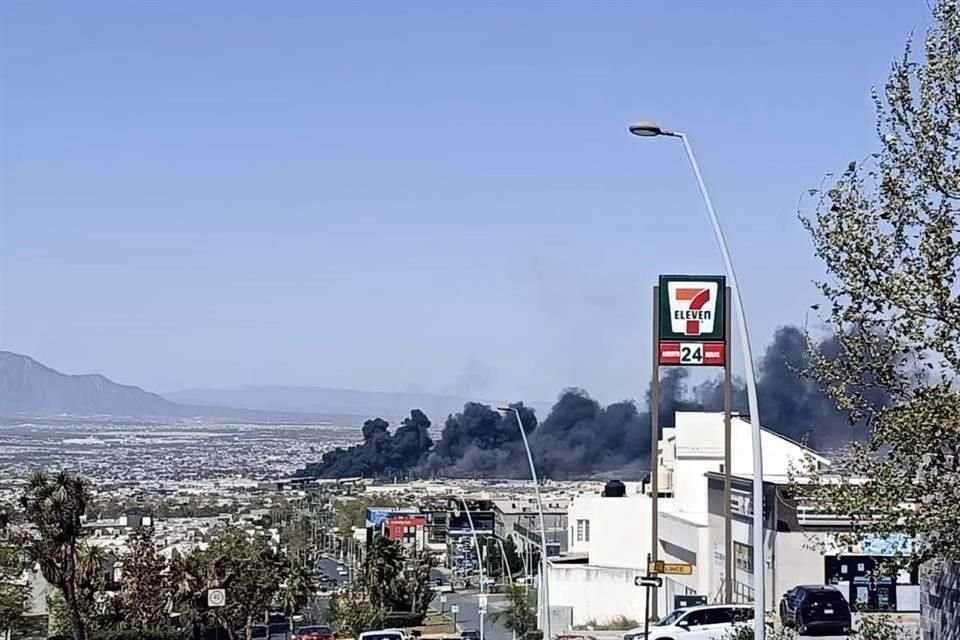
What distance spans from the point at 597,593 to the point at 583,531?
13.5m

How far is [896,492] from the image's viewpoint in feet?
46.8

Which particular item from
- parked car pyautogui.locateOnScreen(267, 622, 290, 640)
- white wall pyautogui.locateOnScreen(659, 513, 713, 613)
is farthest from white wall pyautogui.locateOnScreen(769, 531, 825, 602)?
parked car pyautogui.locateOnScreen(267, 622, 290, 640)

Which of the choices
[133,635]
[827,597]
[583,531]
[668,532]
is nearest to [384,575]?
[583,531]

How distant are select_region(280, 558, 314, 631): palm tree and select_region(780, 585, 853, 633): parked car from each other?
53790mm

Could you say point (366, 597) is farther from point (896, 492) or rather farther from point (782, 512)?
point (896, 492)

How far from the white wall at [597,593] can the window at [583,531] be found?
11094 mm

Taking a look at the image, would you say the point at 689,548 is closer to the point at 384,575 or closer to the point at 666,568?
the point at 666,568

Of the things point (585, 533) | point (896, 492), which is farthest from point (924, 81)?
point (585, 533)

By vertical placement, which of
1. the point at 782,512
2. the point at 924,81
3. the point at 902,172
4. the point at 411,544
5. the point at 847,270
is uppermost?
the point at 924,81

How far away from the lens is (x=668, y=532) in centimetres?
6225

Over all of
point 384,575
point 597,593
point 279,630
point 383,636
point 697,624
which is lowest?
point 279,630

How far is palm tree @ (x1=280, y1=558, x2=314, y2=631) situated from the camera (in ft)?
293

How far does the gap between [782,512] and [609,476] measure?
142 meters

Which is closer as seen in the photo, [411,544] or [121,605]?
[121,605]
